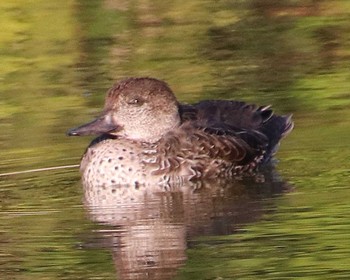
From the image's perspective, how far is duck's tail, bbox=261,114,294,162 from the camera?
11.3 meters

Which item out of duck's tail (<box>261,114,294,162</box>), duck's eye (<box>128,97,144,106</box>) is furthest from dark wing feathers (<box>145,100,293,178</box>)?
duck's eye (<box>128,97,144,106</box>)

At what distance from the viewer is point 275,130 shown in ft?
37.6

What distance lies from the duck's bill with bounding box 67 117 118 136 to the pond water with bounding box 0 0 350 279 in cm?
35

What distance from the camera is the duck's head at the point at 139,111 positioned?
1084 cm

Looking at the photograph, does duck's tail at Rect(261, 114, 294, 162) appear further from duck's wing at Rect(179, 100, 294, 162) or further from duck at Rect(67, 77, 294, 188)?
duck at Rect(67, 77, 294, 188)

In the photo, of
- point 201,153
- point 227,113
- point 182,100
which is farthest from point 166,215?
point 182,100

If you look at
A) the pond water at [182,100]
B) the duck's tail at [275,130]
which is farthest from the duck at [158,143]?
the pond water at [182,100]

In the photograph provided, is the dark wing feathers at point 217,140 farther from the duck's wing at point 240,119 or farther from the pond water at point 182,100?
the pond water at point 182,100

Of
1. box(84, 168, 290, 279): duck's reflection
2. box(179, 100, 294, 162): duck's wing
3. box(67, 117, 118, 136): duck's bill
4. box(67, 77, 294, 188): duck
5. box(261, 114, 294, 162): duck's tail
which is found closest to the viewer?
box(84, 168, 290, 279): duck's reflection

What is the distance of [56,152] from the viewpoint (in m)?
11.6

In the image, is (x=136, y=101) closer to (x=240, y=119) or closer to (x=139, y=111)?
(x=139, y=111)

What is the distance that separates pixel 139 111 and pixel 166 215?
5.16 feet

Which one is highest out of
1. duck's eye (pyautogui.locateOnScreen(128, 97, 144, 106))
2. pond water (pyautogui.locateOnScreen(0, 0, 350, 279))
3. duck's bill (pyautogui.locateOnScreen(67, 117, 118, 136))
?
duck's eye (pyautogui.locateOnScreen(128, 97, 144, 106))

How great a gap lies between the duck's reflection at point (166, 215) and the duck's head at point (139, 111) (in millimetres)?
520
